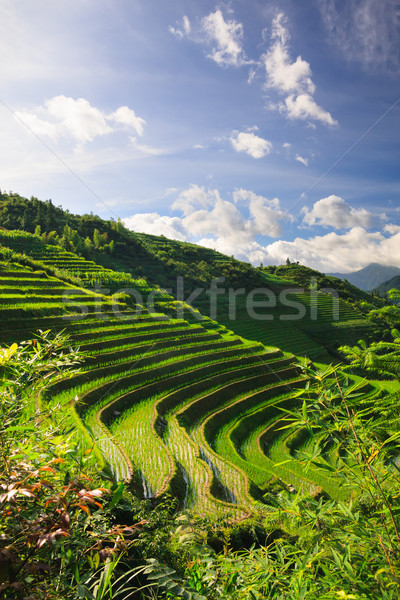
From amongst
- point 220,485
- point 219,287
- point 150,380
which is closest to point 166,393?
point 150,380

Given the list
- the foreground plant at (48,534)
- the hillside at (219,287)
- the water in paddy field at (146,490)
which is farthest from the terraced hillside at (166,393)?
the hillside at (219,287)

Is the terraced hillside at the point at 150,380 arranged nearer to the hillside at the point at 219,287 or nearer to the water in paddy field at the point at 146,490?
the water in paddy field at the point at 146,490

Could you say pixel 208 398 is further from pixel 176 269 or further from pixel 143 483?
pixel 176 269

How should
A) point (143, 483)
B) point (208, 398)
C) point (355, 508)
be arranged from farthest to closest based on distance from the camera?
1. point (208, 398)
2. point (143, 483)
3. point (355, 508)

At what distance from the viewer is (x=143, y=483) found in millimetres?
8383

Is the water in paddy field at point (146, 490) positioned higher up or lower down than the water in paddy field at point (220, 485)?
higher up

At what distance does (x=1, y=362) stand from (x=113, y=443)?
29.1 ft

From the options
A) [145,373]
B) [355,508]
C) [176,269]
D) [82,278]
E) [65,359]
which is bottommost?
[145,373]

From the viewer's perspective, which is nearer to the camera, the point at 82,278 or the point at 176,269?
the point at 82,278

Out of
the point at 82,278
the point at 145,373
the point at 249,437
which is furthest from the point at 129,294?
the point at 249,437

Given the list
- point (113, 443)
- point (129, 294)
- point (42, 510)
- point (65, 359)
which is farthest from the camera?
point (129, 294)

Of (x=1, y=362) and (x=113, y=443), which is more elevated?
(x=1, y=362)

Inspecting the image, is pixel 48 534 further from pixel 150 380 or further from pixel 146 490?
pixel 150 380

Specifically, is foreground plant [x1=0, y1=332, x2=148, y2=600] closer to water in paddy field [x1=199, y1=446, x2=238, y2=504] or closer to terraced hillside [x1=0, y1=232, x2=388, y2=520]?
terraced hillside [x1=0, y1=232, x2=388, y2=520]
